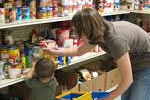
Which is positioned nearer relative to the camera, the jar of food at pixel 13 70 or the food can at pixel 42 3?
the jar of food at pixel 13 70

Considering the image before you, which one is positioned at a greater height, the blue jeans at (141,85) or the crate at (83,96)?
the blue jeans at (141,85)

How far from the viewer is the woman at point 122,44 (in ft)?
5.70

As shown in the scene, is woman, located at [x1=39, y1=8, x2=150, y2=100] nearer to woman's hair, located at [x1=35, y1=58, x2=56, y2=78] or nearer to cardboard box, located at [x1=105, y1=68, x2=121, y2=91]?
woman's hair, located at [x1=35, y1=58, x2=56, y2=78]

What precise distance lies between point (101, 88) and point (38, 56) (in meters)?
1.12

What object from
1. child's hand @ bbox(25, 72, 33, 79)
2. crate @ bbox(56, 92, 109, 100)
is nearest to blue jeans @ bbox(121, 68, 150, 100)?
crate @ bbox(56, 92, 109, 100)

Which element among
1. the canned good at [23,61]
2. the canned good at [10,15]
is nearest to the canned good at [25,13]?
the canned good at [10,15]

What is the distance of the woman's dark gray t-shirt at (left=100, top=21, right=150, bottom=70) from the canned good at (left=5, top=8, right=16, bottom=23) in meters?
0.87

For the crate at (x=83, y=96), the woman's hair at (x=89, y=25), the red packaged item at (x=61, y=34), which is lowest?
the crate at (x=83, y=96)

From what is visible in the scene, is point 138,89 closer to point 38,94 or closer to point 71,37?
point 38,94

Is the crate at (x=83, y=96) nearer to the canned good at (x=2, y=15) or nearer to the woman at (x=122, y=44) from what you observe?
the woman at (x=122, y=44)

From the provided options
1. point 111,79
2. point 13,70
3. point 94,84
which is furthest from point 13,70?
point 111,79

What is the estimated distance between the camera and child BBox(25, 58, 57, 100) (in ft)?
7.95

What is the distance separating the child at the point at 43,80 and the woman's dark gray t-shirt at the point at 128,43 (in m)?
0.68

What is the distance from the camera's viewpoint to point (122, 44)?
5.81 ft
